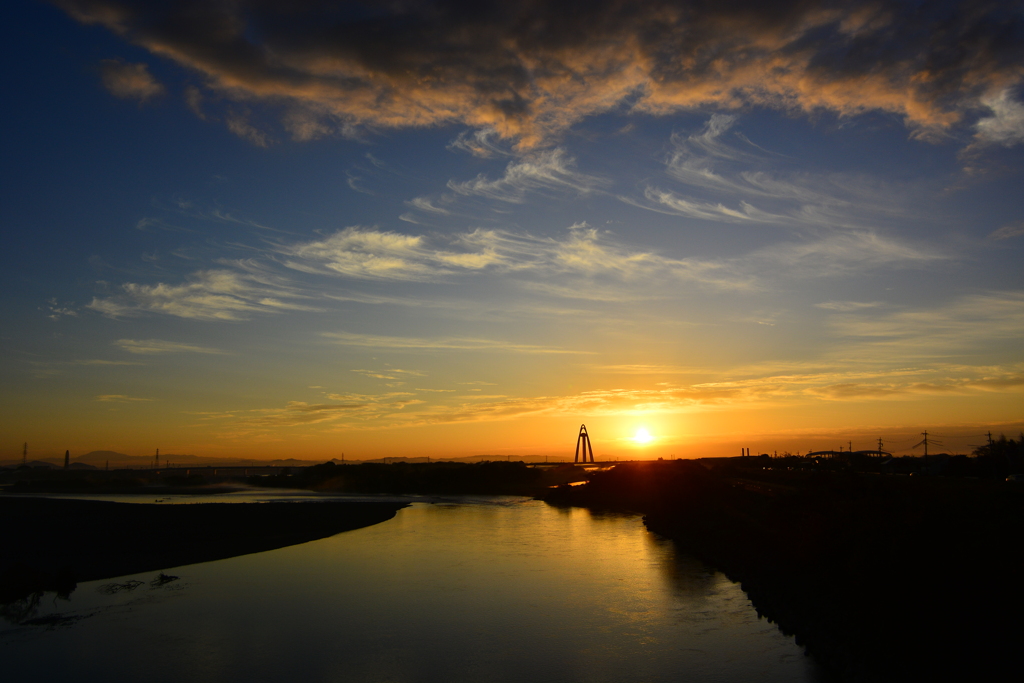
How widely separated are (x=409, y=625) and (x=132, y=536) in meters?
21.9

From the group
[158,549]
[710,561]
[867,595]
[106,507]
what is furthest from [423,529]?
[867,595]

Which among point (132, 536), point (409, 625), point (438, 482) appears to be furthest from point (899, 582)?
point (438, 482)

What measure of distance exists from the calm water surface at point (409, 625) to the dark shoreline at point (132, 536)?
4.27 ft

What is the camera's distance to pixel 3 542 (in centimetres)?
2819

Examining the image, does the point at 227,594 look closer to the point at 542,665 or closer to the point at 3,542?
the point at 542,665

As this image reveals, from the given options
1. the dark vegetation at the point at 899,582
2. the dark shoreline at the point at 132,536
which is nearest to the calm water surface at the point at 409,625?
the dark vegetation at the point at 899,582

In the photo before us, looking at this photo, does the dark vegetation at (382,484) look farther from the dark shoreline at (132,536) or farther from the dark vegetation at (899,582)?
the dark vegetation at (899,582)

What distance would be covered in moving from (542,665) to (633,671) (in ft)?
6.77

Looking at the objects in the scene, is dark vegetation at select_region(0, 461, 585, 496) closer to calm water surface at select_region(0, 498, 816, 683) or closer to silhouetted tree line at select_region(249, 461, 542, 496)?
silhouetted tree line at select_region(249, 461, 542, 496)

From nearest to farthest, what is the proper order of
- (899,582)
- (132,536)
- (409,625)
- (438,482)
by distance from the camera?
(899,582)
(409,625)
(132,536)
(438,482)

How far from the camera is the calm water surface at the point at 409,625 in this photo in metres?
13.7

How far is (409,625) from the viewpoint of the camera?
679 inches

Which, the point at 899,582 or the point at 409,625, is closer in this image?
the point at 899,582

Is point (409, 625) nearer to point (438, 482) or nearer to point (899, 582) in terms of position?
point (899, 582)
